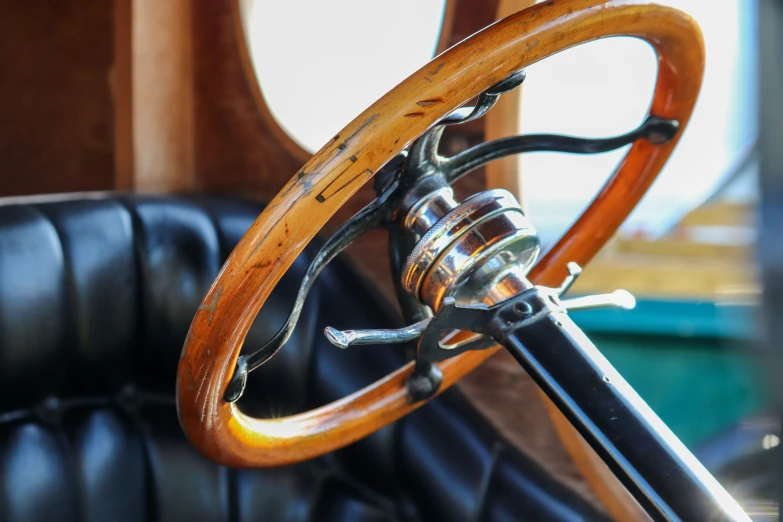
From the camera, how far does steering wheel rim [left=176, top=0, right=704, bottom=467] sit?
1.47 ft

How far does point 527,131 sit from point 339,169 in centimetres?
70

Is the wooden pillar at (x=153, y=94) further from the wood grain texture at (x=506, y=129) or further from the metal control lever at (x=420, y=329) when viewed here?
the metal control lever at (x=420, y=329)

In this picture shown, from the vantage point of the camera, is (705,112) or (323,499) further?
(705,112)

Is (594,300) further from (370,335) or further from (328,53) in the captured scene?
(328,53)

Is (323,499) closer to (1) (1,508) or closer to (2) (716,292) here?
(1) (1,508)

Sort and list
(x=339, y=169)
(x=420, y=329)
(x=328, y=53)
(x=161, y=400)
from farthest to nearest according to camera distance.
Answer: (x=328, y=53) < (x=161, y=400) < (x=420, y=329) < (x=339, y=169)

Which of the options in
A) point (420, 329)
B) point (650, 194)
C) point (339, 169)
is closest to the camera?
point (339, 169)

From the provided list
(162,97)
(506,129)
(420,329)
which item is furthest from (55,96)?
(420,329)

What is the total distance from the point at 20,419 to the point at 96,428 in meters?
0.09

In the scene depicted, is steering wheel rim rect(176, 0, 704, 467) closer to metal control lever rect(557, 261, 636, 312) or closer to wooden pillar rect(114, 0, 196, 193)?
metal control lever rect(557, 261, 636, 312)

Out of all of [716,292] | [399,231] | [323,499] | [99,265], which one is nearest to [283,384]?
[323,499]

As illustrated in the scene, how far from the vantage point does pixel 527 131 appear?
1.09 metres

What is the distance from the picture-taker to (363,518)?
103cm

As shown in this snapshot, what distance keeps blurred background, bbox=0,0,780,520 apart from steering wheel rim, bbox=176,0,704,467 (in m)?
0.47
